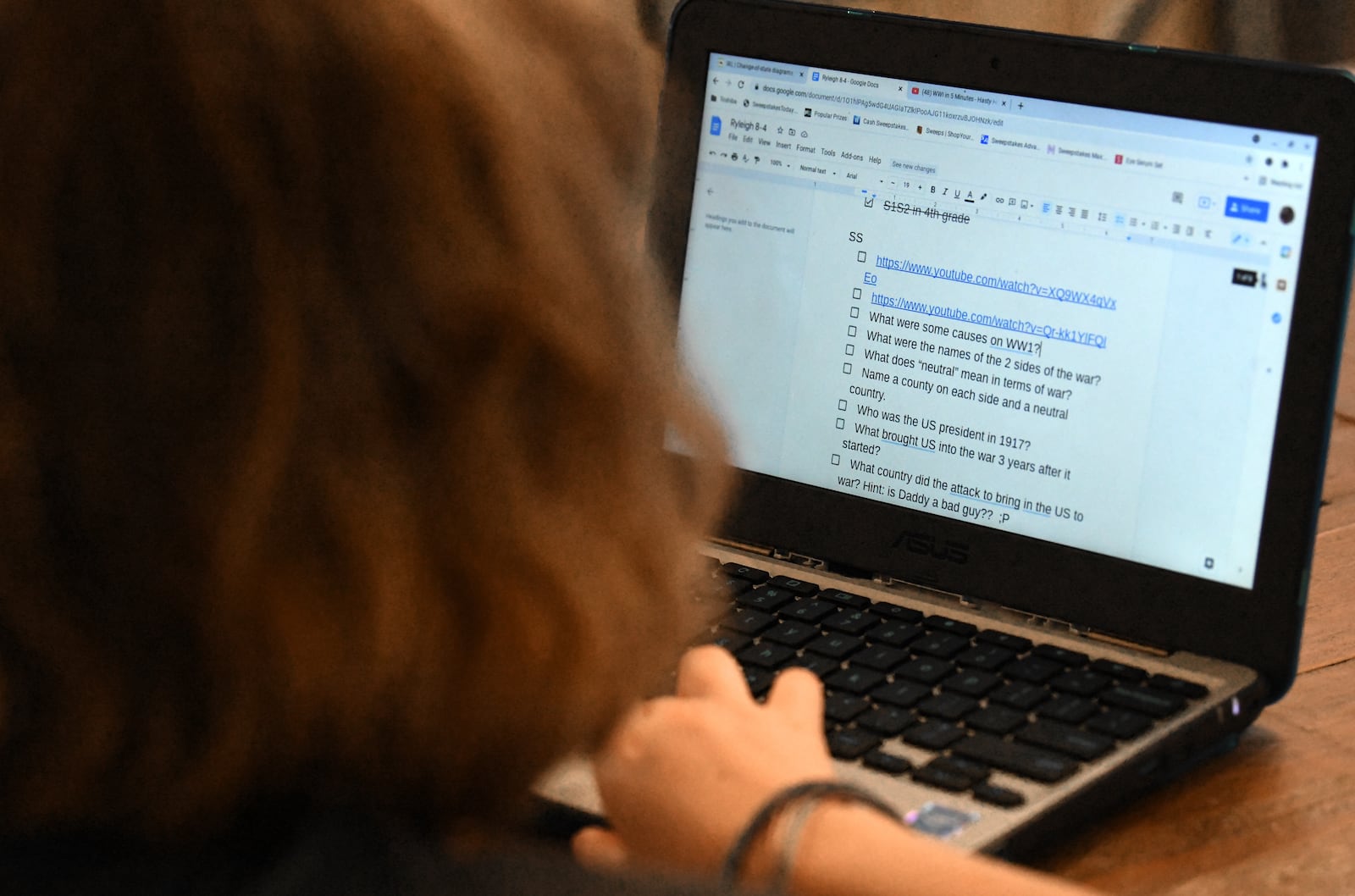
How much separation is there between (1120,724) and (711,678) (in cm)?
20

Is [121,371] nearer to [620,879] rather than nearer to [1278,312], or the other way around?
[620,879]

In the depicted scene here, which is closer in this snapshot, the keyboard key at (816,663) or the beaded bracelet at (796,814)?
the beaded bracelet at (796,814)

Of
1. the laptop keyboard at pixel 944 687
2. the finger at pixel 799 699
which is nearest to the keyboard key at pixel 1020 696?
the laptop keyboard at pixel 944 687

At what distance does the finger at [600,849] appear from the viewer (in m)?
0.63

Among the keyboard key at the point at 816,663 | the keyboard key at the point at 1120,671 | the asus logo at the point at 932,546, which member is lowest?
the keyboard key at the point at 816,663

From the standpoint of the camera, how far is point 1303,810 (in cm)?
72

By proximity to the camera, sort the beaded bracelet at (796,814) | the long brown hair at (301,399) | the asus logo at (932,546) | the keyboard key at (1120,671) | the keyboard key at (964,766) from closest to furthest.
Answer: the long brown hair at (301,399), the beaded bracelet at (796,814), the keyboard key at (964,766), the keyboard key at (1120,671), the asus logo at (932,546)

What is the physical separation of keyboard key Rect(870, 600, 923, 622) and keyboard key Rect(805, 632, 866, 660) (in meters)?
0.04

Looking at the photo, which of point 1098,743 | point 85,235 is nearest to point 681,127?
point 1098,743

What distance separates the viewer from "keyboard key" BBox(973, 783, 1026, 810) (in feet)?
2.16

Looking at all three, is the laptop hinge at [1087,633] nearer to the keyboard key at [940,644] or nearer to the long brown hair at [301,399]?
the keyboard key at [940,644]

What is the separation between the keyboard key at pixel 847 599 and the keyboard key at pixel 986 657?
0.08 m

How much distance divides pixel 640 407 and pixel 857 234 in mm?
440

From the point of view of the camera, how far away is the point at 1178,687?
0.77 m
